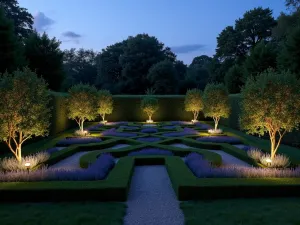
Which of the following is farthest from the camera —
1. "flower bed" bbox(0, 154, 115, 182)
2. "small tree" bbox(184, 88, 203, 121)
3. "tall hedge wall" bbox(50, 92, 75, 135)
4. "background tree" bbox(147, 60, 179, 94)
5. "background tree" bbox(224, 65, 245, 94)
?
"background tree" bbox(147, 60, 179, 94)

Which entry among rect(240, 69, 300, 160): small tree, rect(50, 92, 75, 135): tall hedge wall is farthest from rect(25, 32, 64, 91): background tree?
rect(240, 69, 300, 160): small tree

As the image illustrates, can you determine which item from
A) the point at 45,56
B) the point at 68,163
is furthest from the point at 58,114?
the point at 45,56

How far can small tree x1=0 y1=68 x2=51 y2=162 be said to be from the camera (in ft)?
34.1

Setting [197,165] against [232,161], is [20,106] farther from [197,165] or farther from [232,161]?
[232,161]

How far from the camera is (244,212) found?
279 inches

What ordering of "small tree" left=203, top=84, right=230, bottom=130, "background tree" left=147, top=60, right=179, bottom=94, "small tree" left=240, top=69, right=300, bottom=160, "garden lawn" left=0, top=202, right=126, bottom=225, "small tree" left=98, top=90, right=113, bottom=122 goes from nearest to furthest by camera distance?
"garden lawn" left=0, top=202, right=126, bottom=225 → "small tree" left=240, top=69, right=300, bottom=160 → "small tree" left=203, top=84, right=230, bottom=130 → "small tree" left=98, top=90, right=113, bottom=122 → "background tree" left=147, top=60, right=179, bottom=94

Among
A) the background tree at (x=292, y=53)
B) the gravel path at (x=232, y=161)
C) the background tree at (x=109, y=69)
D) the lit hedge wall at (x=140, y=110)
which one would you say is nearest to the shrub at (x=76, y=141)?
the gravel path at (x=232, y=161)

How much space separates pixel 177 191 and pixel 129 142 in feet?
32.6

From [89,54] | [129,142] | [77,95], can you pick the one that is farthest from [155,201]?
[89,54]

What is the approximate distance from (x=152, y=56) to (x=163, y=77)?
883 centimetres

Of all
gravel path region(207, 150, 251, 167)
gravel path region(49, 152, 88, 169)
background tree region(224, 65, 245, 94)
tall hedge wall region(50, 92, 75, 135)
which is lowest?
gravel path region(49, 152, 88, 169)

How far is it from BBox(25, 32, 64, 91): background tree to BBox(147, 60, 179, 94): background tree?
771 inches

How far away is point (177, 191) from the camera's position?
8367 mm

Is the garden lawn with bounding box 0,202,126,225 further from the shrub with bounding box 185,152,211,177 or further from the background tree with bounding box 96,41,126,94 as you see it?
the background tree with bounding box 96,41,126,94
